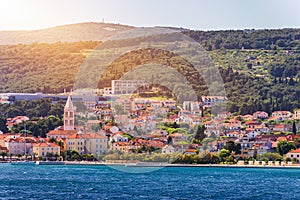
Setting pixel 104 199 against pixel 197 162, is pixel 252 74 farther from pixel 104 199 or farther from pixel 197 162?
pixel 104 199

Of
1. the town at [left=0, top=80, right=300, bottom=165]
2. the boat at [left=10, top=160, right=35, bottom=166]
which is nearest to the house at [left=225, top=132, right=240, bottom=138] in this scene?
the town at [left=0, top=80, right=300, bottom=165]

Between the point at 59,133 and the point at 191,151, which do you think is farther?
the point at 59,133

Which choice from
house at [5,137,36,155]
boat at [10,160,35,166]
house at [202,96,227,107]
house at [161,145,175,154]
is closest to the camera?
house at [161,145,175,154]

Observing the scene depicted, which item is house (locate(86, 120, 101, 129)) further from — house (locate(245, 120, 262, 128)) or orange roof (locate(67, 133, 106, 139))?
house (locate(245, 120, 262, 128))

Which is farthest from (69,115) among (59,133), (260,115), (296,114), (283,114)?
(296,114)

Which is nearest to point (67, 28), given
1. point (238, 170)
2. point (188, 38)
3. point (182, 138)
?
point (188, 38)

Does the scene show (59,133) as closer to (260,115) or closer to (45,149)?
(45,149)
